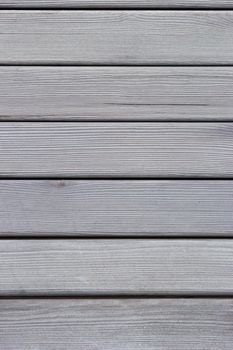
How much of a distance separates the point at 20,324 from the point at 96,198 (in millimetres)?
296

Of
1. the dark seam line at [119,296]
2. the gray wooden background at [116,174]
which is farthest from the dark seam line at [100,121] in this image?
the dark seam line at [119,296]

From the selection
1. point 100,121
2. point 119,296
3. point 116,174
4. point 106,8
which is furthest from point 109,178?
point 106,8

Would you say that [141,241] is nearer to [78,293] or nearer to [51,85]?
[78,293]

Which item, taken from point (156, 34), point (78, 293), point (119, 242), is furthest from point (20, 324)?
point (156, 34)

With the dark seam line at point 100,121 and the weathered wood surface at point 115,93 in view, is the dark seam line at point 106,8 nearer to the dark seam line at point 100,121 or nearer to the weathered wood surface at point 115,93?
the weathered wood surface at point 115,93

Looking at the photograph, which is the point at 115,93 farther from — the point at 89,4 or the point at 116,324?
the point at 116,324

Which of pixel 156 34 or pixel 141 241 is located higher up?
pixel 156 34

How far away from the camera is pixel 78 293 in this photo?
1020mm

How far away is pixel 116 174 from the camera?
3.42ft

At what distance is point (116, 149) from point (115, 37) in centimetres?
24

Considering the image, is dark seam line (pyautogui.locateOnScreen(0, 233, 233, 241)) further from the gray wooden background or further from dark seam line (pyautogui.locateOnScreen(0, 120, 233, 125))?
dark seam line (pyautogui.locateOnScreen(0, 120, 233, 125))

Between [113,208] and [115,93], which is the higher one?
[115,93]

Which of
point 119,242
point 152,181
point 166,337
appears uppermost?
point 152,181

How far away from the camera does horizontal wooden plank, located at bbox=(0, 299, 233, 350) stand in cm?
101
